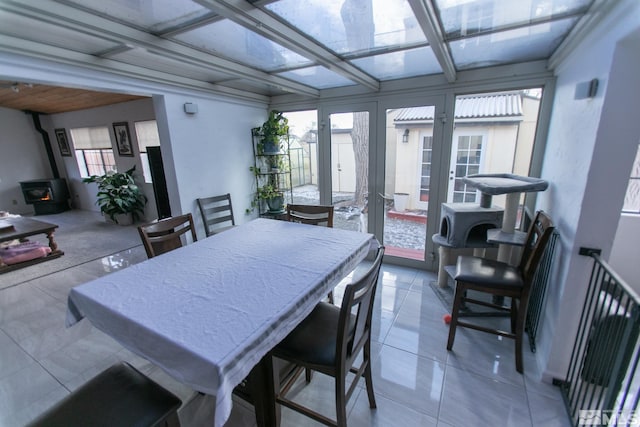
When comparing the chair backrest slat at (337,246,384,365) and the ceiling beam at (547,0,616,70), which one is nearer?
the chair backrest slat at (337,246,384,365)

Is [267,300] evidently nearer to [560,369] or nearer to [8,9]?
[8,9]

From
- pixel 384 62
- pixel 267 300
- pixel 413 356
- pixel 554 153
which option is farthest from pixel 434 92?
pixel 267 300

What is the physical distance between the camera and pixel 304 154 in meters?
3.92

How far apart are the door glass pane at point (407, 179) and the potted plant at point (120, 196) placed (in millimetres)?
5011

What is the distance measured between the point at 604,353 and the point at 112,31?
3.19 meters

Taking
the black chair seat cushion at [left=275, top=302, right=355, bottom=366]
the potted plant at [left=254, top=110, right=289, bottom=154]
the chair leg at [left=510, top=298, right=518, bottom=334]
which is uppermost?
the potted plant at [left=254, top=110, right=289, bottom=154]

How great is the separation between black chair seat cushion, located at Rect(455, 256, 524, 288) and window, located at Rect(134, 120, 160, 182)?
524 cm

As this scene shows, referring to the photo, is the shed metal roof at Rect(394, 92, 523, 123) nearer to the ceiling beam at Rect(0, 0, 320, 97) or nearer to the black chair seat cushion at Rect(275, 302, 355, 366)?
the ceiling beam at Rect(0, 0, 320, 97)

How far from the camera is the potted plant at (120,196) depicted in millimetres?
5227

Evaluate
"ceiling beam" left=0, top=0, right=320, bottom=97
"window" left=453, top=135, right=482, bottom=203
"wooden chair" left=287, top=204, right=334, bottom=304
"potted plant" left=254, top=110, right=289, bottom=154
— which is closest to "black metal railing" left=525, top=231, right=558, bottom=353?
"window" left=453, top=135, right=482, bottom=203

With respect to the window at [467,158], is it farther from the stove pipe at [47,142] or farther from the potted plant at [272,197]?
the stove pipe at [47,142]

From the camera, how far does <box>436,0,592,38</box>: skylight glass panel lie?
139 cm

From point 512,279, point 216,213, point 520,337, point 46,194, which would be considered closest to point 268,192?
point 216,213

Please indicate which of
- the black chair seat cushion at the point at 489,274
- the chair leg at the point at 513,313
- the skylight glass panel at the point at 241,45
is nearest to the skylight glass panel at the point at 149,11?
the skylight glass panel at the point at 241,45
